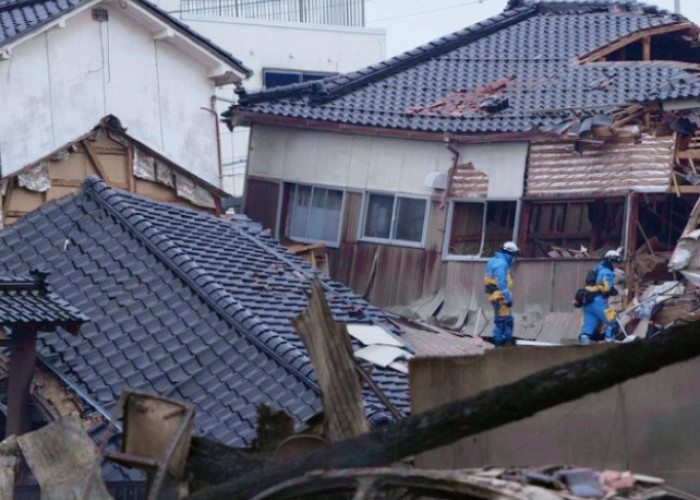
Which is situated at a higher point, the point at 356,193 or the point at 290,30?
the point at 290,30

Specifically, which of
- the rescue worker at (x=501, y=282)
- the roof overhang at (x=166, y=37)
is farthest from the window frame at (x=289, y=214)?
the rescue worker at (x=501, y=282)

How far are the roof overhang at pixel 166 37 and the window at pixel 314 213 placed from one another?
2.43m

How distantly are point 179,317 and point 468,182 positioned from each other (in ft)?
30.6

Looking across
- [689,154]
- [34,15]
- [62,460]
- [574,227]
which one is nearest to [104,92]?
[34,15]

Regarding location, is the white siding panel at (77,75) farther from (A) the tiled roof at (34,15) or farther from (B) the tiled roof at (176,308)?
(B) the tiled roof at (176,308)

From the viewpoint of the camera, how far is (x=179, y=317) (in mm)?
15766

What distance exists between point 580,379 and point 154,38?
58.0 feet

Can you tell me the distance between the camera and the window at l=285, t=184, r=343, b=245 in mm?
25062

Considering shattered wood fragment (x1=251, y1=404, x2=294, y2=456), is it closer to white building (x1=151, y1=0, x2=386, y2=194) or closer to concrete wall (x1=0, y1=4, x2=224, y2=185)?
concrete wall (x1=0, y1=4, x2=224, y2=185)

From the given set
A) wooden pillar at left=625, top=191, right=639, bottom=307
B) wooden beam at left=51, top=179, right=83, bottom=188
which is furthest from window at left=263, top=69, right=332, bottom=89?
wooden beam at left=51, top=179, right=83, bottom=188

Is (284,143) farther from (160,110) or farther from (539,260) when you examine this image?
(539,260)

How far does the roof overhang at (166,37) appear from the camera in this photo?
2127cm

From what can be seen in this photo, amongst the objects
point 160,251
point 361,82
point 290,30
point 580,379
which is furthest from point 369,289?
point 580,379

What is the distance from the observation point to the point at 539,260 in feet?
76.4
